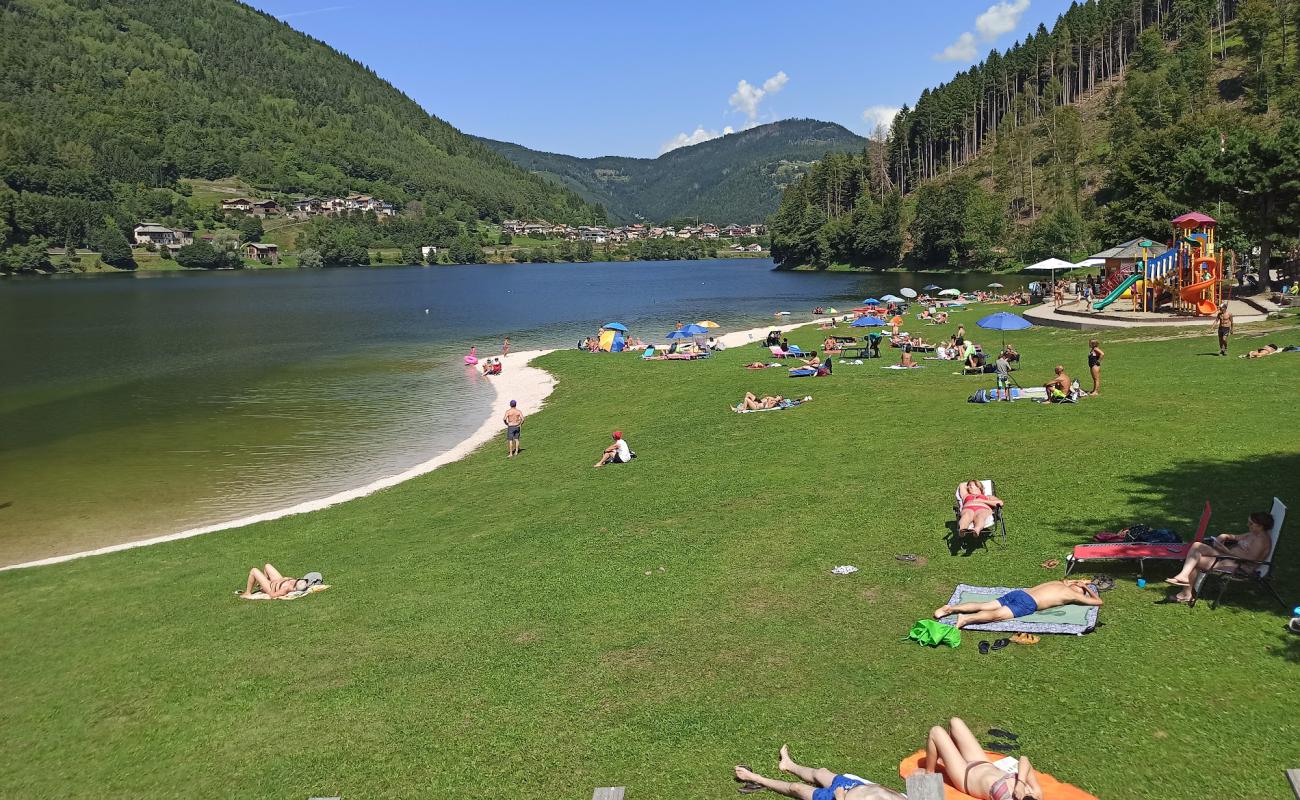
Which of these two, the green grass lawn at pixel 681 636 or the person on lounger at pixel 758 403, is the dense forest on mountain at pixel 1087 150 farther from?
the green grass lawn at pixel 681 636

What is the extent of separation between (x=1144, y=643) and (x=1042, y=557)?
2.76 m

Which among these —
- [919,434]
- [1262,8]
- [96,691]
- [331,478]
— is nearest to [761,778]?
[96,691]

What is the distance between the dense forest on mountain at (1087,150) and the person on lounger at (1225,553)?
36585 mm

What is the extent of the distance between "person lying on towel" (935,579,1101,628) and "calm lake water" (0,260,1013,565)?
18.6 meters

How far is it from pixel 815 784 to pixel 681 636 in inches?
141

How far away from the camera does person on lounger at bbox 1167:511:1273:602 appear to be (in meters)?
9.41

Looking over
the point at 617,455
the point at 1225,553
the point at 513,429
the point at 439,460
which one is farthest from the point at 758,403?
the point at 1225,553

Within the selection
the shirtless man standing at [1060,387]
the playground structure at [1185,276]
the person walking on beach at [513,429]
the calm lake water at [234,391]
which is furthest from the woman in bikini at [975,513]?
the playground structure at [1185,276]

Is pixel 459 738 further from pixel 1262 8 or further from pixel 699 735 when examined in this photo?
pixel 1262 8

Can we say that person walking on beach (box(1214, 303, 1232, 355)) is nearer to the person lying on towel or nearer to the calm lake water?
the person lying on towel

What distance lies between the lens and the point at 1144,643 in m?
8.77

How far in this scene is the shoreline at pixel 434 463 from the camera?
755 inches

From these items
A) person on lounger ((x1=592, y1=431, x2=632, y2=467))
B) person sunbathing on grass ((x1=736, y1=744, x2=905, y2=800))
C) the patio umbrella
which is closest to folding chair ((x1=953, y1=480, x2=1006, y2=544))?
person sunbathing on grass ((x1=736, y1=744, x2=905, y2=800))

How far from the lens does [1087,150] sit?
444ft
